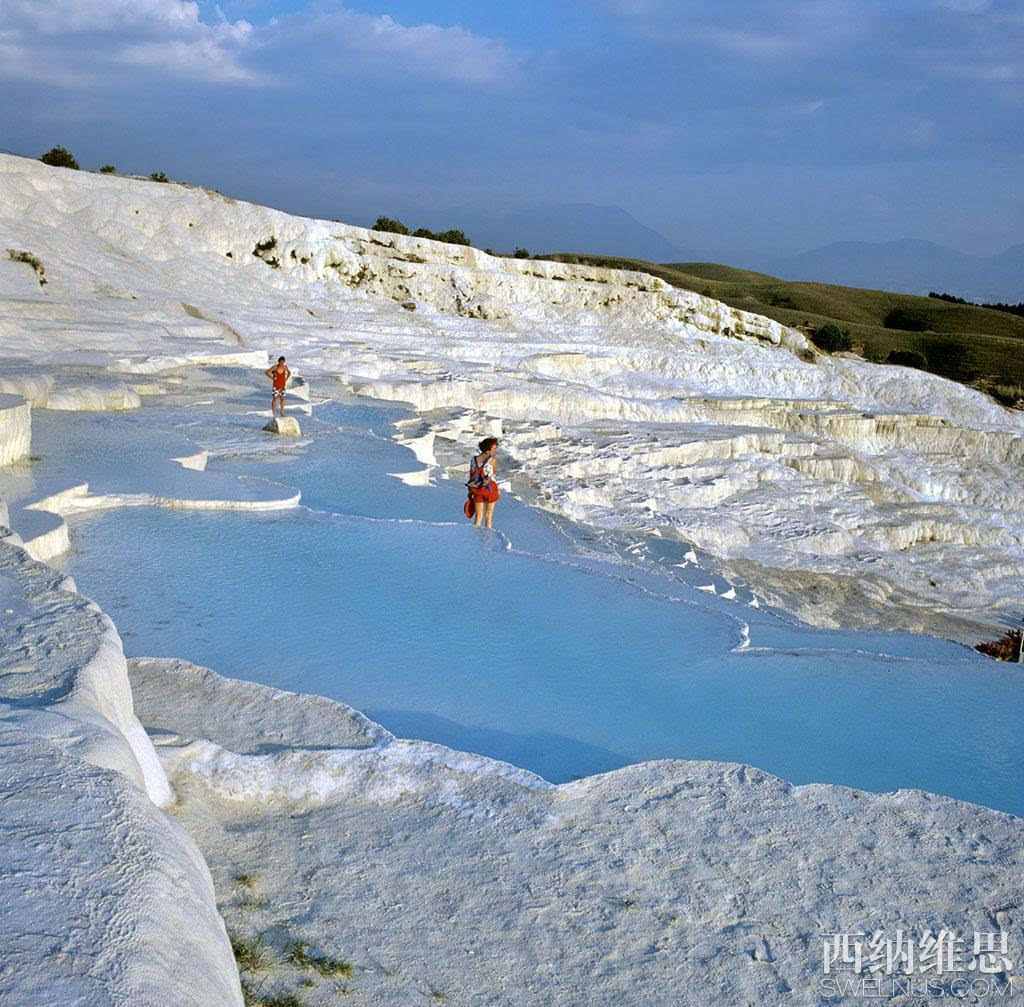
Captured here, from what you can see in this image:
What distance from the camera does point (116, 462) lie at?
777 cm

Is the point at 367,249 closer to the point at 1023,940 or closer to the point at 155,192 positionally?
the point at 155,192

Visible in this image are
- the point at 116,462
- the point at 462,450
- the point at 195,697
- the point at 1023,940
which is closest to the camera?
the point at 1023,940

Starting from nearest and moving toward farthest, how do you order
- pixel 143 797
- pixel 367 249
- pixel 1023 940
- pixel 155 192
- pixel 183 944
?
pixel 183 944, pixel 143 797, pixel 1023 940, pixel 155 192, pixel 367 249

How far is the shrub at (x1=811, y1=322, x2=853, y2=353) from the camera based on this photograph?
92.0 feet

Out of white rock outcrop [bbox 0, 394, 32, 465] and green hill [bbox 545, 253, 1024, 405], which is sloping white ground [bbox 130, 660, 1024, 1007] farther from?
green hill [bbox 545, 253, 1024, 405]

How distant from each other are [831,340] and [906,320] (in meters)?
14.8

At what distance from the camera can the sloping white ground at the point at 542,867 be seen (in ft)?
8.00

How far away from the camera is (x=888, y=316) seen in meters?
41.8

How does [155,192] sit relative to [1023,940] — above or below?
above

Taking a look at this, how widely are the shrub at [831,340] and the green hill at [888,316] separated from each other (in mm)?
1089

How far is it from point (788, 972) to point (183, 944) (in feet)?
5.07

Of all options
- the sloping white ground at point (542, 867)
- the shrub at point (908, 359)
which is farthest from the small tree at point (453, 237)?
the sloping white ground at point (542, 867)

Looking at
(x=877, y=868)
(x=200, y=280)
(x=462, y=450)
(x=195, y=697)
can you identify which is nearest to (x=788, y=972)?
(x=877, y=868)
